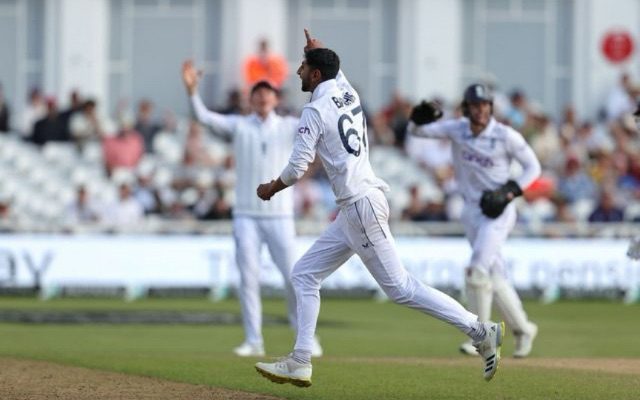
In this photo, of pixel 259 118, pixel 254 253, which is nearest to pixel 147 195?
pixel 259 118

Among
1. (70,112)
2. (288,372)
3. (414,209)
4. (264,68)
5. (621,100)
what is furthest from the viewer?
(621,100)

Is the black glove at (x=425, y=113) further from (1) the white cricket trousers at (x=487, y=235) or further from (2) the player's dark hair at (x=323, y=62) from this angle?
(2) the player's dark hair at (x=323, y=62)

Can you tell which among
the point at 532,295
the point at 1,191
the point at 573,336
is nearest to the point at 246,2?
the point at 1,191

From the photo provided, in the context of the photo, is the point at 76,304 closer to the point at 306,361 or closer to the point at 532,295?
the point at 532,295

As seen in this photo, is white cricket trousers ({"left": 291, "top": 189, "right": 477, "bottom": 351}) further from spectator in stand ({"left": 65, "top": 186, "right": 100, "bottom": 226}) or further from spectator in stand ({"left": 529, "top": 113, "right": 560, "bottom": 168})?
spectator in stand ({"left": 529, "top": 113, "right": 560, "bottom": 168})

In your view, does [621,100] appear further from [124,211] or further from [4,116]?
[4,116]

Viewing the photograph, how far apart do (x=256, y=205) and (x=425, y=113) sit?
74.3 inches

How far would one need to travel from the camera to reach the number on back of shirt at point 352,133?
39.9 feet

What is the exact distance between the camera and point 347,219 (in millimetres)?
12211

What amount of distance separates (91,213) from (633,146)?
33.1 feet

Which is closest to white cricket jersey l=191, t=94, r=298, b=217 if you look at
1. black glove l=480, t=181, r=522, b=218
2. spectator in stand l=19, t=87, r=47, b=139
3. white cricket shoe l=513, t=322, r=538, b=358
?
black glove l=480, t=181, r=522, b=218

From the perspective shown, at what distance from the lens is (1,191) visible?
28.2m

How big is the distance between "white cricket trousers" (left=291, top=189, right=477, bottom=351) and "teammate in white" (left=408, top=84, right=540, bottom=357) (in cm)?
358

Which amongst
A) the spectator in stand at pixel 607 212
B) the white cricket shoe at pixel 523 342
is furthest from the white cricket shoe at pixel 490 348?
the spectator in stand at pixel 607 212
